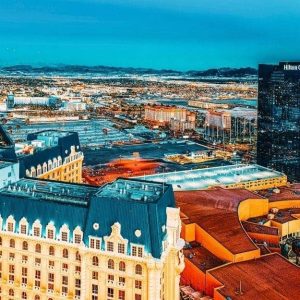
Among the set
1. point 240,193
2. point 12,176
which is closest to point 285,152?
point 240,193

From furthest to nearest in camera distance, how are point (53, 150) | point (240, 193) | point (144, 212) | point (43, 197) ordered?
1. point (240, 193)
2. point (53, 150)
3. point (43, 197)
4. point (144, 212)

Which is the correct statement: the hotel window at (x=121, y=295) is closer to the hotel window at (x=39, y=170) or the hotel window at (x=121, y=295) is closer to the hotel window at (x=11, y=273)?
the hotel window at (x=11, y=273)

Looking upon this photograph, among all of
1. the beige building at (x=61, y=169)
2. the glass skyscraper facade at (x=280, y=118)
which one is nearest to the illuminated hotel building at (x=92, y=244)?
the beige building at (x=61, y=169)

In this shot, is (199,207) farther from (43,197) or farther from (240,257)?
(43,197)

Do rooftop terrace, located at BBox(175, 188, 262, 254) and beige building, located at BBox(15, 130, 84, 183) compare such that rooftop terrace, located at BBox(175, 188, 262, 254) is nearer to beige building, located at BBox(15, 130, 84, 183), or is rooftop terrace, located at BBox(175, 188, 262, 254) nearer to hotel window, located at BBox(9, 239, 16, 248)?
beige building, located at BBox(15, 130, 84, 183)

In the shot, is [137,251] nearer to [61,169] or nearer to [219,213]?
[219,213]

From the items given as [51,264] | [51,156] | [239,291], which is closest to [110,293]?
[51,264]
